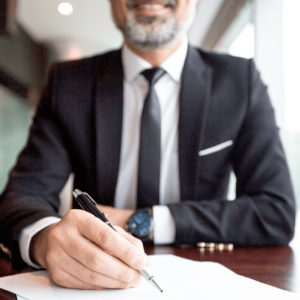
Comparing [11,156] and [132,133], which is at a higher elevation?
[132,133]

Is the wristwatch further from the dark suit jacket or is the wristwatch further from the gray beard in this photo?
the gray beard

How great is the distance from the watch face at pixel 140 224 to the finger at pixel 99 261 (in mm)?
293

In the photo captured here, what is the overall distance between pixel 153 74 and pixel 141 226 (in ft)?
1.62

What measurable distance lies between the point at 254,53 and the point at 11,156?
1842 mm

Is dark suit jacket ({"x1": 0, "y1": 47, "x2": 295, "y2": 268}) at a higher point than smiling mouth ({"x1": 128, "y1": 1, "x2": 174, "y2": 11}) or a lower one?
lower

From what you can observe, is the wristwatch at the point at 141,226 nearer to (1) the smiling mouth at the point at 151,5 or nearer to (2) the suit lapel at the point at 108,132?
(2) the suit lapel at the point at 108,132

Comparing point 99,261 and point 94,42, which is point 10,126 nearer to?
point 94,42

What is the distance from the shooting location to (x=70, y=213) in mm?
415

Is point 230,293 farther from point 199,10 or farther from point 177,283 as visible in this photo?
point 199,10

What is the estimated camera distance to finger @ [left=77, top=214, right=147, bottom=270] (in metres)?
0.37

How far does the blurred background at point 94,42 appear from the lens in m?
1.91

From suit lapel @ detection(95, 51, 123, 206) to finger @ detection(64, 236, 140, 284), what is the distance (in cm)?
50

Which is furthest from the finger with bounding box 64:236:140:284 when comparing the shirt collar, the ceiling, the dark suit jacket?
the ceiling

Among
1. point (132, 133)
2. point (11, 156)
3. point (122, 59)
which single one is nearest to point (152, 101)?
point (132, 133)
